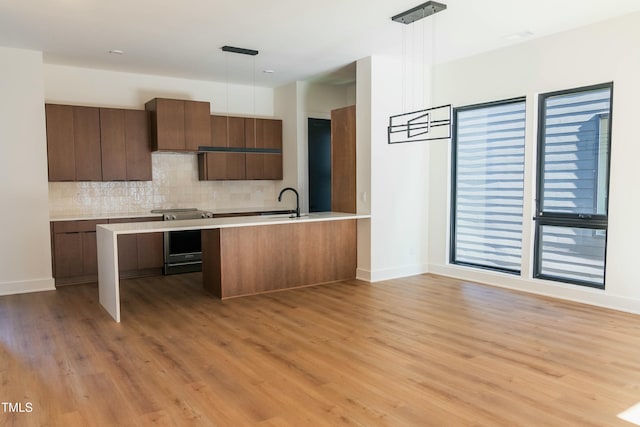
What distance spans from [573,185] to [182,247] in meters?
5.05

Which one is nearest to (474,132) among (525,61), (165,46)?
(525,61)

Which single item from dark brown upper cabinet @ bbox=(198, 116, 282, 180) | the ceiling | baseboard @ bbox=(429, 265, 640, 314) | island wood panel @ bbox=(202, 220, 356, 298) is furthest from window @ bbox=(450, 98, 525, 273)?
dark brown upper cabinet @ bbox=(198, 116, 282, 180)

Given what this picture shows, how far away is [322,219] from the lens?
5754mm

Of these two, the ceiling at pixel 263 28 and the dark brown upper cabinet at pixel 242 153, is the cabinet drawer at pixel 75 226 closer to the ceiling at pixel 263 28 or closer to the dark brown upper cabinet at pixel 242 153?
the dark brown upper cabinet at pixel 242 153

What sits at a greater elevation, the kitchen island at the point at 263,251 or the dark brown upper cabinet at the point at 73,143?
the dark brown upper cabinet at the point at 73,143

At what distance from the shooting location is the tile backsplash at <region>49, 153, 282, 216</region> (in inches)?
255

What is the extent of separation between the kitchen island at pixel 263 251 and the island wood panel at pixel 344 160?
40 cm

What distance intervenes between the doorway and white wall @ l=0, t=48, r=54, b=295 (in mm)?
3807

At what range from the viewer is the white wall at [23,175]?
546cm

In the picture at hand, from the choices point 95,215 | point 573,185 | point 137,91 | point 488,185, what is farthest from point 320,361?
point 137,91

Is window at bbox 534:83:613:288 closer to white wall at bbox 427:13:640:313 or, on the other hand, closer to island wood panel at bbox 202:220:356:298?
white wall at bbox 427:13:640:313

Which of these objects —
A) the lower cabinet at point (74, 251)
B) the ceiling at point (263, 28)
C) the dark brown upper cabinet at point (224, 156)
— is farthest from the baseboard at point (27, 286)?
the ceiling at point (263, 28)

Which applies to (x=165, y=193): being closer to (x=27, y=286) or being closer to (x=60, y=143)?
(x=60, y=143)

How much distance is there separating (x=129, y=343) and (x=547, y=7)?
472 centimetres
